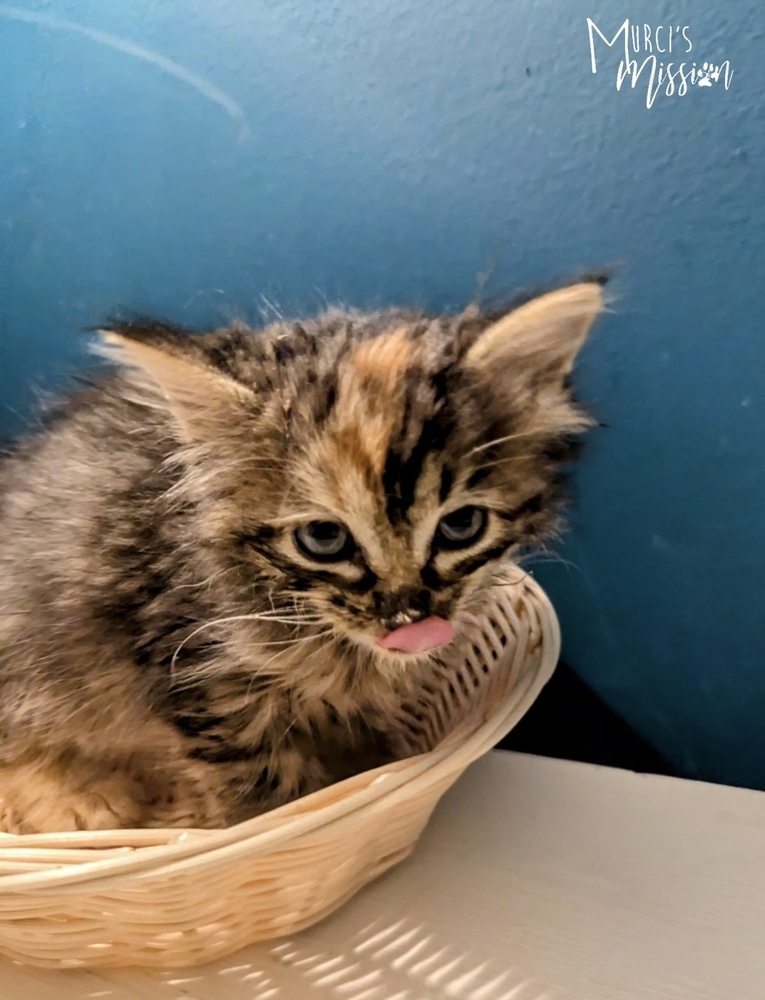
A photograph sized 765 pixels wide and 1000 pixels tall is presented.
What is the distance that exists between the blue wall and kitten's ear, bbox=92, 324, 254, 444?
1.43 feet

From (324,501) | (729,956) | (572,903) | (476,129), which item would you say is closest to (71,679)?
(324,501)

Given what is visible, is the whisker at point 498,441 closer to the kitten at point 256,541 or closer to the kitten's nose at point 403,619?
the kitten at point 256,541

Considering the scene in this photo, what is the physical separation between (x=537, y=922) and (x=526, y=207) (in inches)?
29.9

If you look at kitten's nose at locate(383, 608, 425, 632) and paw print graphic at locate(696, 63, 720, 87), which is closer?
kitten's nose at locate(383, 608, 425, 632)

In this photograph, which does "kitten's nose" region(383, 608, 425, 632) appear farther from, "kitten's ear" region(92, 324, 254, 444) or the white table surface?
the white table surface

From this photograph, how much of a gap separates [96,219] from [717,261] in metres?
0.89

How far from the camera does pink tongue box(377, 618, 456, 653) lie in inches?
Result: 26.6

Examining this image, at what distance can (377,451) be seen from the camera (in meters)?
0.64

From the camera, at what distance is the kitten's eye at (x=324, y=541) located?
2.21ft

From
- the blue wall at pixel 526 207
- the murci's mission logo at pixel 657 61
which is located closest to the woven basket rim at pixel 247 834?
the blue wall at pixel 526 207

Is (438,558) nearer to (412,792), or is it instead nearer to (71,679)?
(412,792)

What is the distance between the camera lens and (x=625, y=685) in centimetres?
111

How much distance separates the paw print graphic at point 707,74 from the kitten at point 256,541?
1.26 feet

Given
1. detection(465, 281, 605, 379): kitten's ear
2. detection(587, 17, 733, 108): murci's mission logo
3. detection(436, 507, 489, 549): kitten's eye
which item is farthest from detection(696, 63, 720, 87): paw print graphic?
detection(436, 507, 489, 549): kitten's eye
